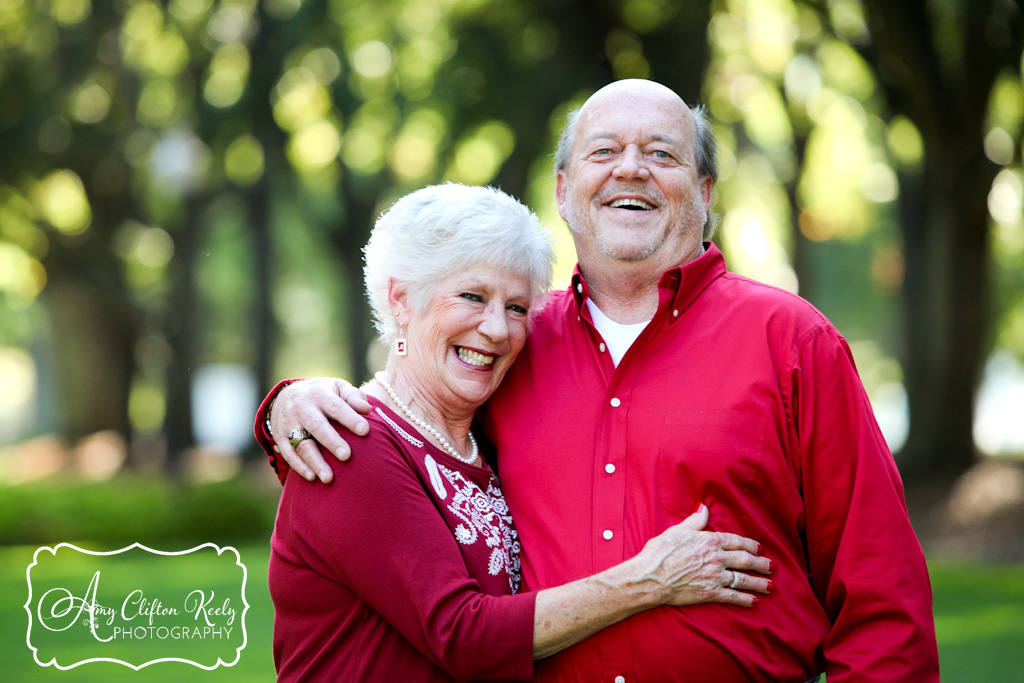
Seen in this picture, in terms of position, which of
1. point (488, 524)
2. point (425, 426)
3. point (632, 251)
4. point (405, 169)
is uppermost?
point (405, 169)

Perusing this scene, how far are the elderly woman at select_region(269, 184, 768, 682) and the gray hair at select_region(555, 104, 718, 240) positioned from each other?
1.93ft

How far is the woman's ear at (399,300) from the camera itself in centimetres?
315

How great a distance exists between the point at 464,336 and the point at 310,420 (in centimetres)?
59

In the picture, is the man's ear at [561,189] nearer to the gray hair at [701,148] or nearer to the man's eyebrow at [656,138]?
the gray hair at [701,148]

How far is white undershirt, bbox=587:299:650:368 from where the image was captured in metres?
3.29

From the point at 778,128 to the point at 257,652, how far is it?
19.6 metres

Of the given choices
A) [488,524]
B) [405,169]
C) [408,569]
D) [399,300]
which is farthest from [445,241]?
[405,169]

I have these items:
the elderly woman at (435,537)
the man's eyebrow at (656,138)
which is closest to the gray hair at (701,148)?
the man's eyebrow at (656,138)

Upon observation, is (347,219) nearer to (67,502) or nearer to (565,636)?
(67,502)

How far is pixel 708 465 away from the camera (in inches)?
113

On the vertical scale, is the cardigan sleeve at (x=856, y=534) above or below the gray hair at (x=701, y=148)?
below

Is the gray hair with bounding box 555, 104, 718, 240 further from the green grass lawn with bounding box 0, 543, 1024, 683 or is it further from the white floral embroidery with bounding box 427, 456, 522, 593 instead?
the green grass lawn with bounding box 0, 543, 1024, 683

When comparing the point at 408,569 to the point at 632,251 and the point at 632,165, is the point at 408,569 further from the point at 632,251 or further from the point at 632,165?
the point at 632,165

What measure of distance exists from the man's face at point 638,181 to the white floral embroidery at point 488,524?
37.0 inches
